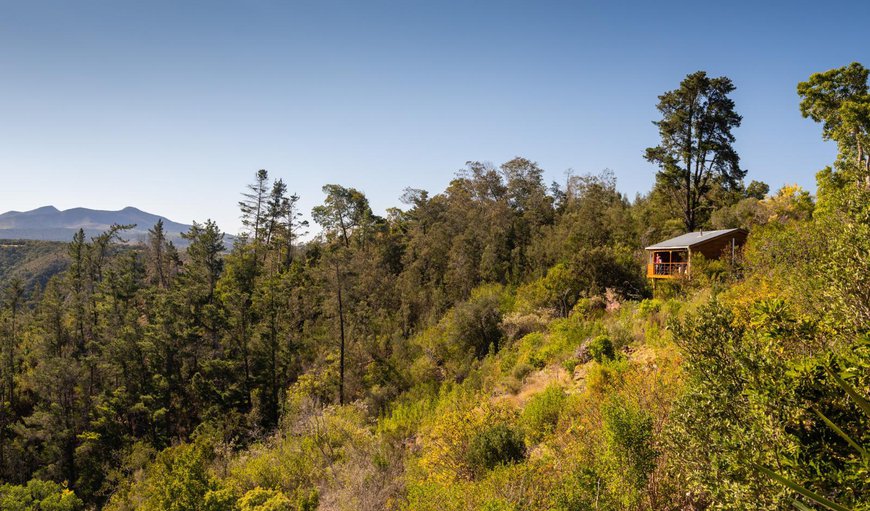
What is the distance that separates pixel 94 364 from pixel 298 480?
24.8 meters

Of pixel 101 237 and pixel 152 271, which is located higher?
pixel 101 237

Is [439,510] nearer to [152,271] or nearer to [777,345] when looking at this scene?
[777,345]

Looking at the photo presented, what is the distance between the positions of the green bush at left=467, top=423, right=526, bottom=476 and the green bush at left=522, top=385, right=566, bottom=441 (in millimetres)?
1325

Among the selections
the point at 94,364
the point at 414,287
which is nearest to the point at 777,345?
the point at 414,287

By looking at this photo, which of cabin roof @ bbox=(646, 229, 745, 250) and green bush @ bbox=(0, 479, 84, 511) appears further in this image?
cabin roof @ bbox=(646, 229, 745, 250)

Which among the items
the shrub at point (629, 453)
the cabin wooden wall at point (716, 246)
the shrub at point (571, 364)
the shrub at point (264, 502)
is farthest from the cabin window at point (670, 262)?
the shrub at point (264, 502)

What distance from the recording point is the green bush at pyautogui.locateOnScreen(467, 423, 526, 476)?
33.7 ft

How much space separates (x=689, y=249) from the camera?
816 inches

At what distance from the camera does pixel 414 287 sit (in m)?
34.0

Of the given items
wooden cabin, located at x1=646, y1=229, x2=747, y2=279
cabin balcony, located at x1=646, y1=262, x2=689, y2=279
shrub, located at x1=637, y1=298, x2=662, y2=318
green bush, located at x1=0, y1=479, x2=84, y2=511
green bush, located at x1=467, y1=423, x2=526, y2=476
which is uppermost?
wooden cabin, located at x1=646, y1=229, x2=747, y2=279

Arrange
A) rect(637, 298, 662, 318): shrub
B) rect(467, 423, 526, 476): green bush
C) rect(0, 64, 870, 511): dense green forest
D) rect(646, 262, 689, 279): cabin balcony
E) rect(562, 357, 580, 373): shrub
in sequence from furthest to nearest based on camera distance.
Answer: rect(646, 262, 689, 279): cabin balcony < rect(637, 298, 662, 318): shrub < rect(562, 357, 580, 373): shrub < rect(467, 423, 526, 476): green bush < rect(0, 64, 870, 511): dense green forest

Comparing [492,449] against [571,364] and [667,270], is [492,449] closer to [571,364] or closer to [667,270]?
[571,364]

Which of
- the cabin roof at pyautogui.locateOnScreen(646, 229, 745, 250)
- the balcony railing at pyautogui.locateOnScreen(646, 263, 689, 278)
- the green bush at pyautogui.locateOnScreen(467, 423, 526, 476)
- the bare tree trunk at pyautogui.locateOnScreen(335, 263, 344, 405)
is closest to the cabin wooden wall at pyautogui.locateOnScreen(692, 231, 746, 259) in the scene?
the cabin roof at pyautogui.locateOnScreen(646, 229, 745, 250)

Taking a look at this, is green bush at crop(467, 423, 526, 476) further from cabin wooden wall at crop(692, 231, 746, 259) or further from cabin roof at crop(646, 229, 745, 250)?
cabin wooden wall at crop(692, 231, 746, 259)
